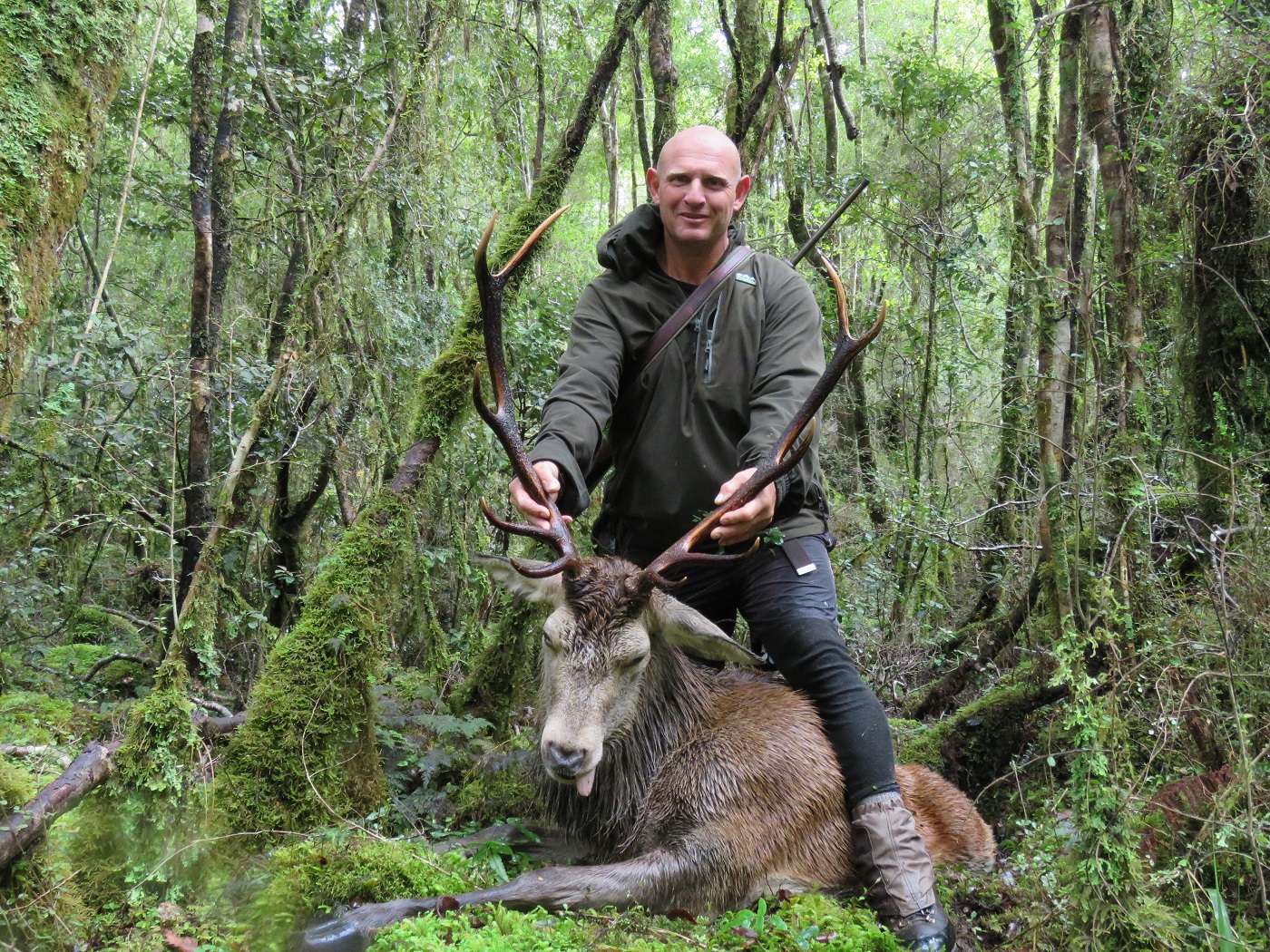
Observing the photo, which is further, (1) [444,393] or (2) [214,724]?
(1) [444,393]

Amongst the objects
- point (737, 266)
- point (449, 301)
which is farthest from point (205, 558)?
point (449, 301)

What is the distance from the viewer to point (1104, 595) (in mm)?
3295

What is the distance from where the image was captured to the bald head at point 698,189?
171 inches

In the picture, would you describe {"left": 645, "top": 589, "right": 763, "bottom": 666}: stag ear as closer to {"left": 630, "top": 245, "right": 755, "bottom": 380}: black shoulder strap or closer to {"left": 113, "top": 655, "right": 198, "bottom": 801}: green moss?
{"left": 630, "top": 245, "right": 755, "bottom": 380}: black shoulder strap

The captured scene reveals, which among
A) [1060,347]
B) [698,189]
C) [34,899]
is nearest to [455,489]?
[698,189]

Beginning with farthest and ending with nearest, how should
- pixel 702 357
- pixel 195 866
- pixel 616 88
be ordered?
pixel 616 88
pixel 702 357
pixel 195 866

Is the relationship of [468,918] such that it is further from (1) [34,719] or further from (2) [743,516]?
(1) [34,719]

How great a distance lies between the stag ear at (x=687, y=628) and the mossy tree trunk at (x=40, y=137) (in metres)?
2.69

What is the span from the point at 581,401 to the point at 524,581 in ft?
3.17

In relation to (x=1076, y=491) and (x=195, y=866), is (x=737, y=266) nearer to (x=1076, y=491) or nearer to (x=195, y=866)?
(x=1076, y=491)

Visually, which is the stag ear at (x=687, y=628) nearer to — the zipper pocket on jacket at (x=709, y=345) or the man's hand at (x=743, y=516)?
the man's hand at (x=743, y=516)

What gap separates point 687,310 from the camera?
4.45 meters

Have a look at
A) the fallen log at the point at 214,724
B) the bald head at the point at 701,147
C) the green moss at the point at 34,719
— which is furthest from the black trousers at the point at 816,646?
the green moss at the point at 34,719

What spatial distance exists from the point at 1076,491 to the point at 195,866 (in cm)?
428
